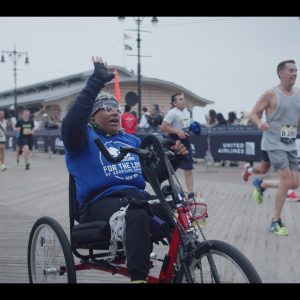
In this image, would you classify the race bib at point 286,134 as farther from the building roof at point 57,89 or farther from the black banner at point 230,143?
the building roof at point 57,89

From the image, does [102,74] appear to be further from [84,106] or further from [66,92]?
[66,92]

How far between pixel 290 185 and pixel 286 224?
744 mm

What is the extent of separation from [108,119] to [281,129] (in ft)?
9.36

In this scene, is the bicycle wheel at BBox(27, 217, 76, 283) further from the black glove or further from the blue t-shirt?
the black glove

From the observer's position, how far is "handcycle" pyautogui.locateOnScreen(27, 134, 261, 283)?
255 centimetres

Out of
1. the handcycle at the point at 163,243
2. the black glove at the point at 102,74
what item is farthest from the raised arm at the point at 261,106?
the black glove at the point at 102,74

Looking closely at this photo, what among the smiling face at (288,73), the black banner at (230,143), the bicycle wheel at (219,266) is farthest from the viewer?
the black banner at (230,143)

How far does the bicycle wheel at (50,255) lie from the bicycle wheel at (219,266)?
0.72m

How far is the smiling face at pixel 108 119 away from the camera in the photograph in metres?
3.34

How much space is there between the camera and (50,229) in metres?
3.28


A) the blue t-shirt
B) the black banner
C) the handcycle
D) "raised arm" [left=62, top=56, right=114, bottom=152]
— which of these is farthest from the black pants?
Answer: the black banner
